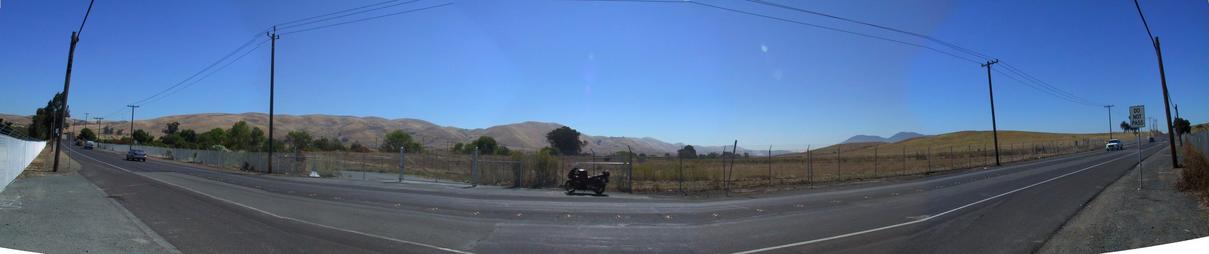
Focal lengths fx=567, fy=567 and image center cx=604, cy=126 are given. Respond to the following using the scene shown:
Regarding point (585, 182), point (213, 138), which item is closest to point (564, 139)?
point (213, 138)

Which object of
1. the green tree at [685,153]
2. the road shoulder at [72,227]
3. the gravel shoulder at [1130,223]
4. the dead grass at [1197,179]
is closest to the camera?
the road shoulder at [72,227]

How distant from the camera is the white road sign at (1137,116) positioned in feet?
61.5

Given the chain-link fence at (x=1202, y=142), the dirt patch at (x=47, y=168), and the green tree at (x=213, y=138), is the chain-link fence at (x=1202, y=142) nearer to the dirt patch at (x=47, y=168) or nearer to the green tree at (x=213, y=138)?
the dirt patch at (x=47, y=168)

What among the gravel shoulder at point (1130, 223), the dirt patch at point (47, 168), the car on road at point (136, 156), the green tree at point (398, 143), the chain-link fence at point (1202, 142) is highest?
the green tree at point (398, 143)

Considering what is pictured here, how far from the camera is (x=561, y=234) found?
10688 millimetres

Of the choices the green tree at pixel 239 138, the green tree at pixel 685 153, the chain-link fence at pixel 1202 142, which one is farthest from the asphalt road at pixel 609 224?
the green tree at pixel 239 138

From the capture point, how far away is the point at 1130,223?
36.0 ft

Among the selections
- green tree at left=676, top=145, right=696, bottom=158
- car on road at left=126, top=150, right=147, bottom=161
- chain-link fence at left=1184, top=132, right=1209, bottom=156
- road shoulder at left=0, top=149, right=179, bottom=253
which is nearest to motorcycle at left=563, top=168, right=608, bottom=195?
green tree at left=676, top=145, right=696, bottom=158

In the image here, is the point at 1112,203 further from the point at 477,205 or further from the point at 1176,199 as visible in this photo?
the point at 477,205

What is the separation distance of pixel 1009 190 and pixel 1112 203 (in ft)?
19.4

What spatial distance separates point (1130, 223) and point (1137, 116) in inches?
445

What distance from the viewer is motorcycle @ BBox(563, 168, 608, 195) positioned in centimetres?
2264

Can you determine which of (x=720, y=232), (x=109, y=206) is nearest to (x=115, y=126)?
(x=109, y=206)

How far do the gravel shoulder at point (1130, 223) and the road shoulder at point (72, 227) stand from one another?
46.7 feet
